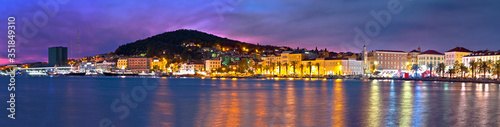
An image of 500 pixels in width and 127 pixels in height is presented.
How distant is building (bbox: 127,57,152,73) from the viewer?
443 feet

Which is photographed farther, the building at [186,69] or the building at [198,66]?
the building at [198,66]

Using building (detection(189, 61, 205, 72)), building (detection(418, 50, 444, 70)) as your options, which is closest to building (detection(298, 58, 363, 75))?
building (detection(418, 50, 444, 70))

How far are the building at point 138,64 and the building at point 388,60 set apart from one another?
66139mm

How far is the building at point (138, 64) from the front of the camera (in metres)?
135

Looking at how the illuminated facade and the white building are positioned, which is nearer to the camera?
the white building

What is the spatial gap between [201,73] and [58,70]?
53.9m

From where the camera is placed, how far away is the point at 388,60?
103m

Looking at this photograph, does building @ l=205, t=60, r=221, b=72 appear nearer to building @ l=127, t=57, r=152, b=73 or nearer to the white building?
building @ l=127, t=57, r=152, b=73

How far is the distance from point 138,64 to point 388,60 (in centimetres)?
7274

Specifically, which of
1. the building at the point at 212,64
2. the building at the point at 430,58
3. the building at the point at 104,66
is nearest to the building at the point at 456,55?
the building at the point at 430,58

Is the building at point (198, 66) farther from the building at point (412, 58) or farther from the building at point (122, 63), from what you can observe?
the building at point (412, 58)

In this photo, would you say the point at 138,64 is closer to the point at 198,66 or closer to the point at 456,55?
the point at 198,66

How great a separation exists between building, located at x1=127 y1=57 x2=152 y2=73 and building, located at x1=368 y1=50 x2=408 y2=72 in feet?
217

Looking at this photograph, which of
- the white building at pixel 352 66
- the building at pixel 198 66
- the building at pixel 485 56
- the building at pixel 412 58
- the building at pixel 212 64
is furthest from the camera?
the building at pixel 198 66
